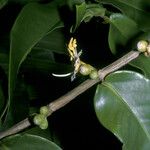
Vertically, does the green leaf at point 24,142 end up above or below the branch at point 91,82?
below

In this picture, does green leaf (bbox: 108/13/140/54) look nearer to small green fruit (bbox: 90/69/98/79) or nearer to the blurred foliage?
the blurred foliage

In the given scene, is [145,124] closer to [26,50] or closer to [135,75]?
[135,75]

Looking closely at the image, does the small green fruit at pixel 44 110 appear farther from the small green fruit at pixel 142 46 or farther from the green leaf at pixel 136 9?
the green leaf at pixel 136 9

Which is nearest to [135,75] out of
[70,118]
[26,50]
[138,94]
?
[138,94]

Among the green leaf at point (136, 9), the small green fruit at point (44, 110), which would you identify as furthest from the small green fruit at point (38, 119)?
the green leaf at point (136, 9)

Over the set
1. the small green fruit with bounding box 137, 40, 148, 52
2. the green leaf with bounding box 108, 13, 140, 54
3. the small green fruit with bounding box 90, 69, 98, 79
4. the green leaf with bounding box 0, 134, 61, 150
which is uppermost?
the small green fruit with bounding box 137, 40, 148, 52

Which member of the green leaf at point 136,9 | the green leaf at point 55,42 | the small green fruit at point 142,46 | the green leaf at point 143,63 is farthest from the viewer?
the green leaf at point 55,42

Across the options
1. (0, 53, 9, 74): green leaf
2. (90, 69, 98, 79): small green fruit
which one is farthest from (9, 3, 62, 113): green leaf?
(0, 53, 9, 74): green leaf
